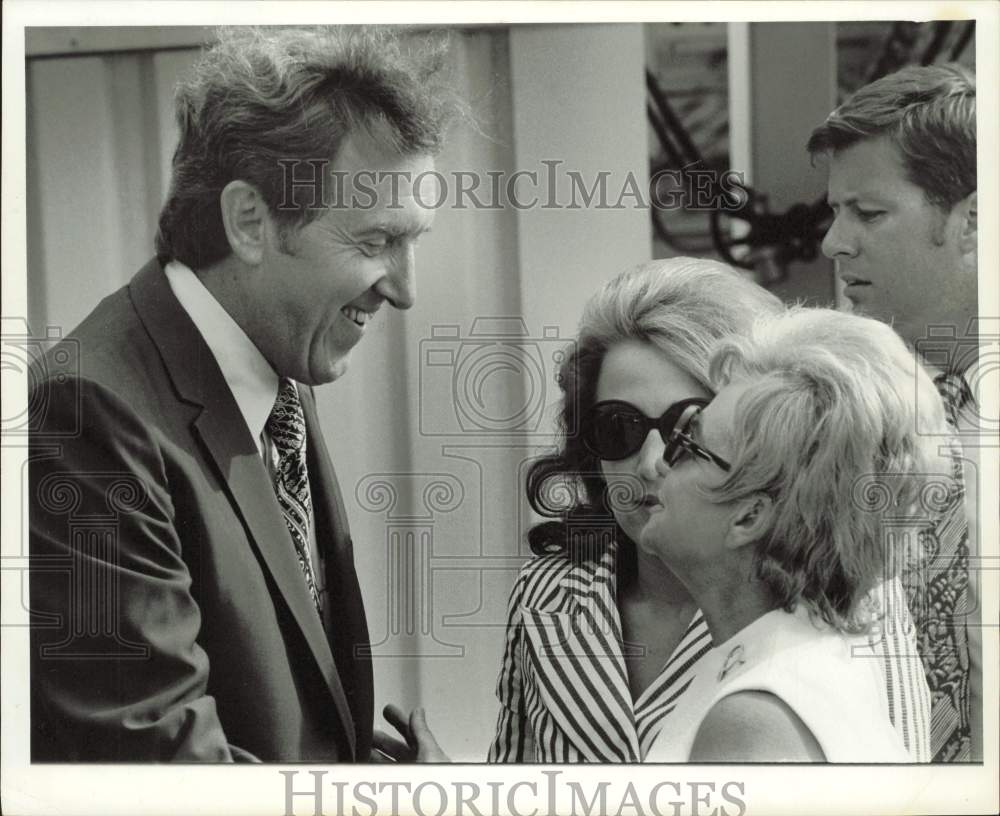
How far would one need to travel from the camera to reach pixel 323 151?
3.06m

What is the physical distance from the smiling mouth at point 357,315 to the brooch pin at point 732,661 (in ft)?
3.57

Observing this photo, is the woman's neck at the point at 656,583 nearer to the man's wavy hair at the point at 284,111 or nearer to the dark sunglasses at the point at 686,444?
the dark sunglasses at the point at 686,444

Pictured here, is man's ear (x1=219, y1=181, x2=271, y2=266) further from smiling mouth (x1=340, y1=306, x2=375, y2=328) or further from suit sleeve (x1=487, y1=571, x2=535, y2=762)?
suit sleeve (x1=487, y1=571, x2=535, y2=762)

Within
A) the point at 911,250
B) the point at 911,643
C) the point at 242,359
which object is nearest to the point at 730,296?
the point at 911,250

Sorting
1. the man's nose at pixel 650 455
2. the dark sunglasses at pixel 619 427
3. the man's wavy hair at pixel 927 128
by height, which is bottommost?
the man's nose at pixel 650 455

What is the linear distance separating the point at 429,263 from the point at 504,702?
3.29 ft

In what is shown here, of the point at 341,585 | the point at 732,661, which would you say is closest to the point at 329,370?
the point at 341,585

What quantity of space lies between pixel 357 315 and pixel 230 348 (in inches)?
11.4

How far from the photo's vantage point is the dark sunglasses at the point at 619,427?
3051 mm

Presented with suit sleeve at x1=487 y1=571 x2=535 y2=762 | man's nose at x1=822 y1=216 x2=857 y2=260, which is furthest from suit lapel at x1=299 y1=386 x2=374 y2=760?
man's nose at x1=822 y1=216 x2=857 y2=260

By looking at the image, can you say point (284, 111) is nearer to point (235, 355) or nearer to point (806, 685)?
point (235, 355)

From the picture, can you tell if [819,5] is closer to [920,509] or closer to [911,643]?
[920,509]

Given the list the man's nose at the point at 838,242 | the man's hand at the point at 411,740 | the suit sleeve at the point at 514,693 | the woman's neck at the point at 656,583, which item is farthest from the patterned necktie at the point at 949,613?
the man's hand at the point at 411,740

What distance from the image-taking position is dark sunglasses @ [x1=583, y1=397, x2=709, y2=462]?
305 centimetres
